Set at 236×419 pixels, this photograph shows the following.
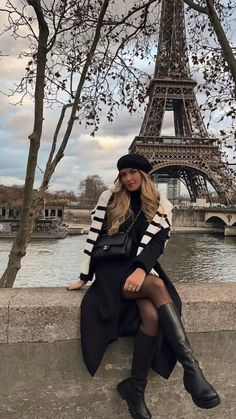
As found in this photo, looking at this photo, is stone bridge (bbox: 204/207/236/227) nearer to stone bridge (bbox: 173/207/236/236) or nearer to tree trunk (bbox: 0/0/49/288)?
stone bridge (bbox: 173/207/236/236)

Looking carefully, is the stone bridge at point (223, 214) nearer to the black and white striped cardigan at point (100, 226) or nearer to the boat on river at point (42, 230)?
the boat on river at point (42, 230)

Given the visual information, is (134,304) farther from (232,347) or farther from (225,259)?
(225,259)

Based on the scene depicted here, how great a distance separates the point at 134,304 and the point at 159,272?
0.87 ft

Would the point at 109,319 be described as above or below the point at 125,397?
above

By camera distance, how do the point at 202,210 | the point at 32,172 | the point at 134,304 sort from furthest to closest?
the point at 202,210
the point at 32,172
the point at 134,304

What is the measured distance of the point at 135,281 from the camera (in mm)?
2670

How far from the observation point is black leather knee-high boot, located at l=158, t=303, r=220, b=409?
2525 mm

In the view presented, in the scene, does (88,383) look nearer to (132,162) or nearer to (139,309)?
(139,309)

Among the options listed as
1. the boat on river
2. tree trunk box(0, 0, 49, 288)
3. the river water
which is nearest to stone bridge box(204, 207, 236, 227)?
the river water

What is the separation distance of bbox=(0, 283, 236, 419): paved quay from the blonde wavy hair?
498 millimetres

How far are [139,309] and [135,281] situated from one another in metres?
0.18

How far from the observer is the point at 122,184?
10.1 ft

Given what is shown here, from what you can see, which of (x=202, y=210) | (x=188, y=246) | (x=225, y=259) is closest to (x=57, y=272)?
(x=225, y=259)

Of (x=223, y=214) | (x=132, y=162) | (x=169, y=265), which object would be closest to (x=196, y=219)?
(x=223, y=214)
